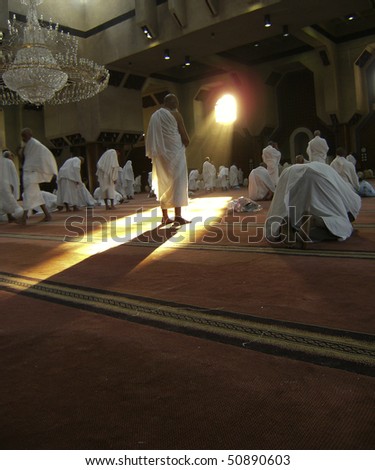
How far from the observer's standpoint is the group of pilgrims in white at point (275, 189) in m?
3.48

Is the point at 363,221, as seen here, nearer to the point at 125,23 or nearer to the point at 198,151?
the point at 125,23

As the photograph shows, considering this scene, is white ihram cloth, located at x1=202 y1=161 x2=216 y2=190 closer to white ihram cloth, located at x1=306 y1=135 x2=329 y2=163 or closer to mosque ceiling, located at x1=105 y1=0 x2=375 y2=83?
mosque ceiling, located at x1=105 y1=0 x2=375 y2=83

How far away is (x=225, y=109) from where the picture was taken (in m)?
20.1

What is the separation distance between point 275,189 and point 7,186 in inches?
196

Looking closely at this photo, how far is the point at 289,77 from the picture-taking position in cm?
1889

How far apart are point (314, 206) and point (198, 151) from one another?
1790 cm

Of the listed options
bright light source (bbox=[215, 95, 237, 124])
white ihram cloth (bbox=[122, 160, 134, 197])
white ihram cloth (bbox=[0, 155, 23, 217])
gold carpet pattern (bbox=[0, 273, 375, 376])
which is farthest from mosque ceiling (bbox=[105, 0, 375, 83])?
gold carpet pattern (bbox=[0, 273, 375, 376])

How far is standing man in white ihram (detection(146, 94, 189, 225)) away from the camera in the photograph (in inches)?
198

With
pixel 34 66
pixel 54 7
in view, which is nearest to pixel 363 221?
pixel 34 66

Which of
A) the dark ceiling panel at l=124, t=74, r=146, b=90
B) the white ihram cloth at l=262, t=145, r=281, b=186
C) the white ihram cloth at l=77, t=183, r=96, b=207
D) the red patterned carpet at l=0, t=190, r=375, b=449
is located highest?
the dark ceiling panel at l=124, t=74, r=146, b=90

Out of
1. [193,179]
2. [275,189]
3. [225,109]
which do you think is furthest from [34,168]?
[225,109]

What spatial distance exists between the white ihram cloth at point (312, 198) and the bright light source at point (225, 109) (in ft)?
55.5

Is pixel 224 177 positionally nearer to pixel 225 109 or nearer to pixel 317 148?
pixel 225 109

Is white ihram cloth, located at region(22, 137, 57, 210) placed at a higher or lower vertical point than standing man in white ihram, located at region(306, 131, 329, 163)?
lower
